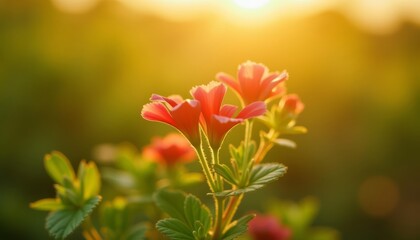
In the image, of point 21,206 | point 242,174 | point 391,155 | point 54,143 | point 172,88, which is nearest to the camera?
point 242,174

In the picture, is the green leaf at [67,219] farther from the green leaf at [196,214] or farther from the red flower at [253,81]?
the red flower at [253,81]

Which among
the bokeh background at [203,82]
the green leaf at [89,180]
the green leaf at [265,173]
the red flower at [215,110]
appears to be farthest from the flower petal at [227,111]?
the bokeh background at [203,82]

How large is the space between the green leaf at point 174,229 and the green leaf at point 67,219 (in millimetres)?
119

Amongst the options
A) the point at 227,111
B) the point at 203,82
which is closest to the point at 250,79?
the point at 227,111

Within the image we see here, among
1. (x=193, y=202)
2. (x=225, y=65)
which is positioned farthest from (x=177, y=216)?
(x=225, y=65)

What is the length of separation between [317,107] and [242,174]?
3.31 meters

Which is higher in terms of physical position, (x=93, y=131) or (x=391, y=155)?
(x=93, y=131)

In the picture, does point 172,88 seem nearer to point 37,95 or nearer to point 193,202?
point 37,95

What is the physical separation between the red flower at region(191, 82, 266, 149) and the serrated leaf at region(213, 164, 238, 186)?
3cm

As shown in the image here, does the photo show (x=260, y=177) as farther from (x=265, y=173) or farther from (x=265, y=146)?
(x=265, y=146)

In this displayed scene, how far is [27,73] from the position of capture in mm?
3264

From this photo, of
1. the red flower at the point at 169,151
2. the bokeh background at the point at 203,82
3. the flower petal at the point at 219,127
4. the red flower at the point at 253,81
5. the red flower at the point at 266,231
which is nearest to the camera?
the flower petal at the point at 219,127

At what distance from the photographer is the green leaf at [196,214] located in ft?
2.60

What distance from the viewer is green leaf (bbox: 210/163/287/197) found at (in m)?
0.72
